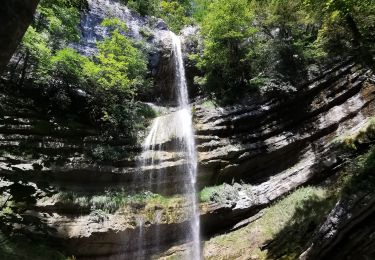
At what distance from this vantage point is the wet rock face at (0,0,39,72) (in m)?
1.94

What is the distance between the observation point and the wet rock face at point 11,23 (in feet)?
6.36

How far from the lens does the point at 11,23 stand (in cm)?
198

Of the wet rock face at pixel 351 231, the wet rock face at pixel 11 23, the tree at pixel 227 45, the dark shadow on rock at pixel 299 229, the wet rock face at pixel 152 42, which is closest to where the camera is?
the wet rock face at pixel 11 23

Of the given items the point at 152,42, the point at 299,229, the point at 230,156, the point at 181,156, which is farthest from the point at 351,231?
the point at 152,42

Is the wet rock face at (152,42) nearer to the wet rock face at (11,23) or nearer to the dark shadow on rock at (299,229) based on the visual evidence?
the dark shadow on rock at (299,229)

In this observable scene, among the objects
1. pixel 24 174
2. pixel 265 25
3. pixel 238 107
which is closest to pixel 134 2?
pixel 265 25

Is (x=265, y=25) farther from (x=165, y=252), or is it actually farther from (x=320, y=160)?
(x=165, y=252)

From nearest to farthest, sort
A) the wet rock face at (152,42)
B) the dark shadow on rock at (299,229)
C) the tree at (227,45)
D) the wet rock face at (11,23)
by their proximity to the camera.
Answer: the wet rock face at (11,23)
the dark shadow on rock at (299,229)
the tree at (227,45)
the wet rock face at (152,42)

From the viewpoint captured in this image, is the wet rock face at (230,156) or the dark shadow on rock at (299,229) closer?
the dark shadow on rock at (299,229)

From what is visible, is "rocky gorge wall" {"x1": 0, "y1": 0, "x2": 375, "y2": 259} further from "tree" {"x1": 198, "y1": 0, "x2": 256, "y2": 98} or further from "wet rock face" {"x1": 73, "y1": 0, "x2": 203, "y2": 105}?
"wet rock face" {"x1": 73, "y1": 0, "x2": 203, "y2": 105}

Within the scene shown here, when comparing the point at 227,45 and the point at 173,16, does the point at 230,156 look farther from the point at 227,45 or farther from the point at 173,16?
the point at 173,16

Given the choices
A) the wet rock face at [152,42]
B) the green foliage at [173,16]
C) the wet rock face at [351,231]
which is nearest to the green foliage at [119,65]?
the wet rock face at [152,42]

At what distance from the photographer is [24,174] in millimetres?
3467

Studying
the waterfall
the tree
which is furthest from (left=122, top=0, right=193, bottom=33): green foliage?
the waterfall
